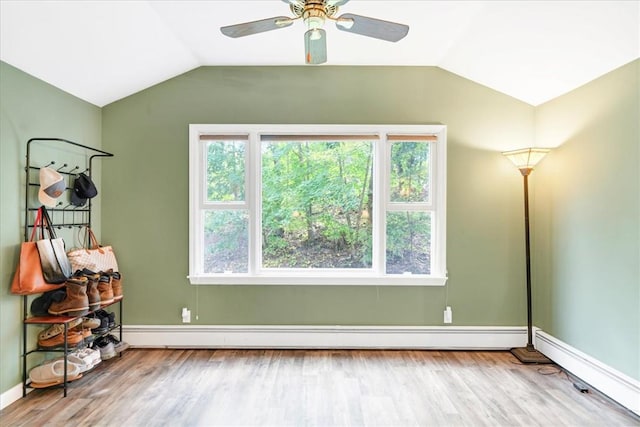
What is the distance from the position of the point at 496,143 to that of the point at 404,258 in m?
1.44

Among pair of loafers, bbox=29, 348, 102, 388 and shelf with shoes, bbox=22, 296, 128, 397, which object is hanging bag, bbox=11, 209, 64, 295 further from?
pair of loafers, bbox=29, 348, 102, 388

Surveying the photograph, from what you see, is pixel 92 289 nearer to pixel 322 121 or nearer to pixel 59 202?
pixel 59 202

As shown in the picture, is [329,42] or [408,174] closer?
[329,42]

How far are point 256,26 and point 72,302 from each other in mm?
2399

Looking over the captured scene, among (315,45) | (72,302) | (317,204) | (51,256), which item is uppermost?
(315,45)

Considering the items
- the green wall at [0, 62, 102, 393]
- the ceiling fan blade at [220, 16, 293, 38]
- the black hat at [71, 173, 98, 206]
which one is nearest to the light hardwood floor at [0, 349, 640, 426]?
the green wall at [0, 62, 102, 393]

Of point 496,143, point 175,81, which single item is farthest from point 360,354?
point 175,81

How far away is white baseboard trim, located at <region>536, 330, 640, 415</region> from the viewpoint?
2473 mm

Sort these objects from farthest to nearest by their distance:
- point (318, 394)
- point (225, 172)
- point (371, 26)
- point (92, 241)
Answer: point (225, 172), point (92, 241), point (318, 394), point (371, 26)

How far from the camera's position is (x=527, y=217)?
10.9 feet

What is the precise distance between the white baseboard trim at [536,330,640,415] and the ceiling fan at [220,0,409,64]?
9.14 feet

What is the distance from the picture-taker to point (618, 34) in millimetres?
2279

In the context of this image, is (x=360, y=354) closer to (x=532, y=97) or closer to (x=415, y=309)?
(x=415, y=309)

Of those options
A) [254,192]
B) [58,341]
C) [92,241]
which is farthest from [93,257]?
[254,192]
